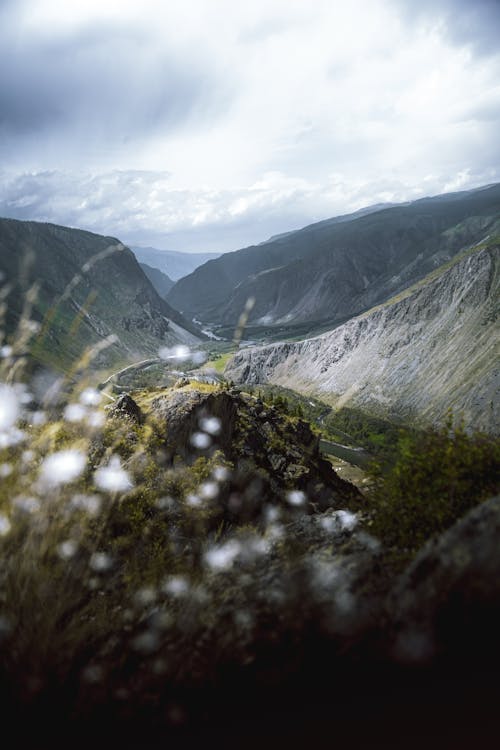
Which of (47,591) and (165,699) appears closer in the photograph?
(165,699)

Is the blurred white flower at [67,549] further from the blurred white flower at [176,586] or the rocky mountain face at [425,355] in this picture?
the rocky mountain face at [425,355]

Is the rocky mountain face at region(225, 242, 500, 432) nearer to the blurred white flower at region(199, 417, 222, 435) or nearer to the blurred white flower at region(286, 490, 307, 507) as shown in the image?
the blurred white flower at region(286, 490, 307, 507)

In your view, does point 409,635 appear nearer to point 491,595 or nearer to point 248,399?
point 491,595

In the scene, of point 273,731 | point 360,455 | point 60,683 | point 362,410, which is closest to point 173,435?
point 60,683

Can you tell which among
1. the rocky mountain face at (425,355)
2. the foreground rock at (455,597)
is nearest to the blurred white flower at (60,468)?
the foreground rock at (455,597)

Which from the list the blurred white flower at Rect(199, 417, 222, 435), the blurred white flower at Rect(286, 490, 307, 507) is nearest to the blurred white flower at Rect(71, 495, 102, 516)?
the blurred white flower at Rect(199, 417, 222, 435)

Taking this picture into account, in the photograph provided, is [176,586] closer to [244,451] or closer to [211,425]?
[211,425]
